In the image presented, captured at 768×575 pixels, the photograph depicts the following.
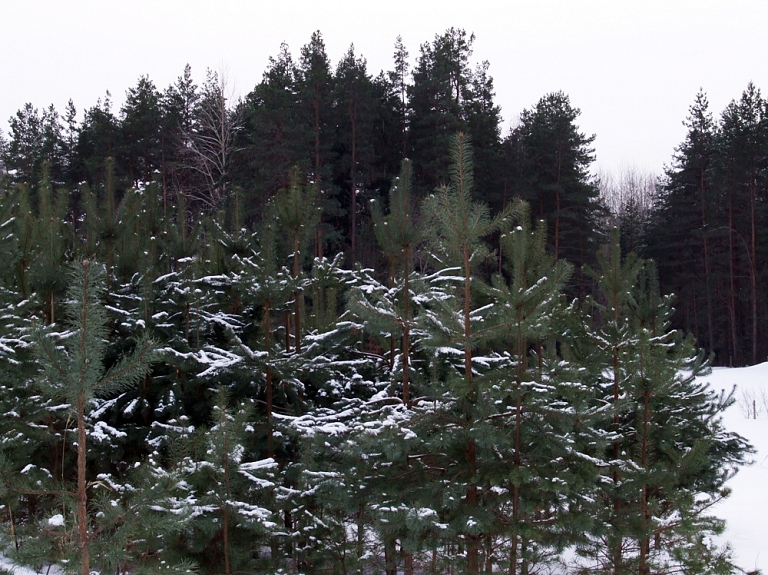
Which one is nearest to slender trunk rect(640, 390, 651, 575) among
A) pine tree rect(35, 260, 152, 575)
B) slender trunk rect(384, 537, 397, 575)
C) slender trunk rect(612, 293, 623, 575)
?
slender trunk rect(612, 293, 623, 575)

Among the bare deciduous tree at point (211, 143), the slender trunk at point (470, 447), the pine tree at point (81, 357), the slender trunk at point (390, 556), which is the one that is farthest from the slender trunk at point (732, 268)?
the pine tree at point (81, 357)

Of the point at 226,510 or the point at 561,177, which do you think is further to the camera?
the point at 561,177

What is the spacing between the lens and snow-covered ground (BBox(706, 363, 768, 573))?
404 inches

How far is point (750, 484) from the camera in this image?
14500 millimetres

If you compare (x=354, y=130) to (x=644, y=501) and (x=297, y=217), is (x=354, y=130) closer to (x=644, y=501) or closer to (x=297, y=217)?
(x=297, y=217)

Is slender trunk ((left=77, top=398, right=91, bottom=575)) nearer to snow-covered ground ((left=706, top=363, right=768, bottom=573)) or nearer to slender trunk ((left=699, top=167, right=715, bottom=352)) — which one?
snow-covered ground ((left=706, top=363, right=768, bottom=573))

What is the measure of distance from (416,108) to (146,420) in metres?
21.1

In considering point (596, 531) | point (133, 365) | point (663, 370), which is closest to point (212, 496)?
point (133, 365)

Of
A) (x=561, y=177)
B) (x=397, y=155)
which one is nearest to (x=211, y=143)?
(x=397, y=155)

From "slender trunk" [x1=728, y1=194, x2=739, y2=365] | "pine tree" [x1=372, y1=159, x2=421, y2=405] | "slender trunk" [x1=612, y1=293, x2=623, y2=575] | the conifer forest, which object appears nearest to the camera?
the conifer forest

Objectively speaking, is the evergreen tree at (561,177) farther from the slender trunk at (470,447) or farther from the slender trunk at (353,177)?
the slender trunk at (470,447)

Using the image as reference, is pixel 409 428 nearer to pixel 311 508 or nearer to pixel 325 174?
pixel 311 508

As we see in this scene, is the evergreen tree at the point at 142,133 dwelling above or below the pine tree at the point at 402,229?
above

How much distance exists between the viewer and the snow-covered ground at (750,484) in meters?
Result: 10.3
